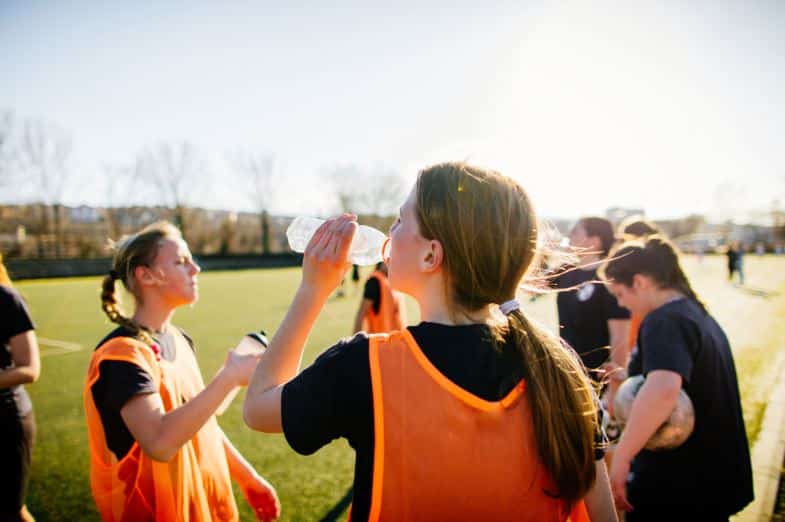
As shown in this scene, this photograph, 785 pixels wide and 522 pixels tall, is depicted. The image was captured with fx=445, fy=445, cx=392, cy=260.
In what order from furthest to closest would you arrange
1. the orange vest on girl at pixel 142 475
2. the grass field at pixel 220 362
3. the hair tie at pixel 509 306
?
the grass field at pixel 220 362 → the orange vest on girl at pixel 142 475 → the hair tie at pixel 509 306

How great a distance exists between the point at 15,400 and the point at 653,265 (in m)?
4.43

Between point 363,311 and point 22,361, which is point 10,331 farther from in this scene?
point 363,311

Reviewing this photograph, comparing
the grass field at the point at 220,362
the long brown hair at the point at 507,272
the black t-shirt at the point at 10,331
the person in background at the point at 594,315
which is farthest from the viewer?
the grass field at the point at 220,362

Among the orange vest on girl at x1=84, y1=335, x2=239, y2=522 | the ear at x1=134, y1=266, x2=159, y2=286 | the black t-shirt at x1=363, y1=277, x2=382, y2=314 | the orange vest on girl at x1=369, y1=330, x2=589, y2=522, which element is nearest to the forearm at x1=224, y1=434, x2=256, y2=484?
the orange vest on girl at x1=84, y1=335, x2=239, y2=522

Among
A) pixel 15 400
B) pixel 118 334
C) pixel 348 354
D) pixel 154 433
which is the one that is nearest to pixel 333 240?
pixel 348 354

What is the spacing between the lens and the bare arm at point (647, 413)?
226 centimetres

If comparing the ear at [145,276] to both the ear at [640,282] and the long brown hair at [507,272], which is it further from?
the ear at [640,282]

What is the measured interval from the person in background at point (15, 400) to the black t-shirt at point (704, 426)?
4053 mm

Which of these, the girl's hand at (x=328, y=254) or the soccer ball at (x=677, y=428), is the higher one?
the girl's hand at (x=328, y=254)

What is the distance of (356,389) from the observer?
3.91ft

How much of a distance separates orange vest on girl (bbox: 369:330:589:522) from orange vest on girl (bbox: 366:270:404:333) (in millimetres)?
3954

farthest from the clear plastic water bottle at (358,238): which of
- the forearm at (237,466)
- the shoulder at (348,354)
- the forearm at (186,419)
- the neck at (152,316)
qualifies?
the forearm at (237,466)

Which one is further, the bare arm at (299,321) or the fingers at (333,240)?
the fingers at (333,240)

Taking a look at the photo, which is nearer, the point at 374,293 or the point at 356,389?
the point at 356,389
